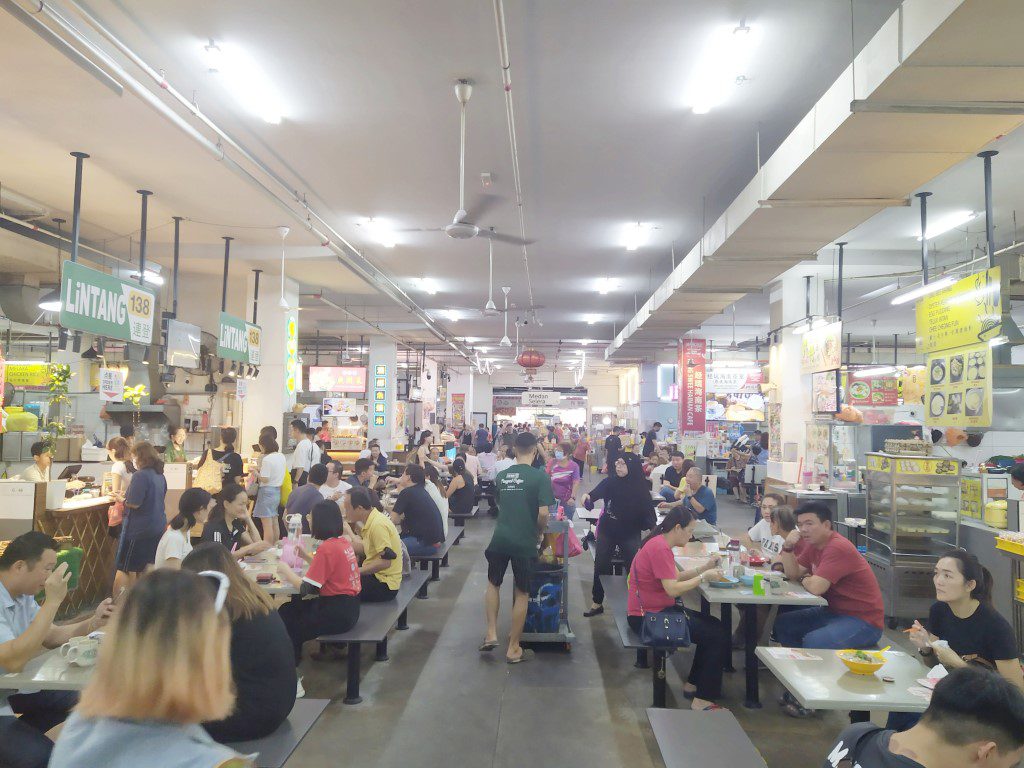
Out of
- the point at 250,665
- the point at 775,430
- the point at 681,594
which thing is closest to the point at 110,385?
the point at 250,665

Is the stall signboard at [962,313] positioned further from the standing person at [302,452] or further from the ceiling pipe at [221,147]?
the standing person at [302,452]

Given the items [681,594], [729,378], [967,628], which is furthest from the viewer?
[729,378]

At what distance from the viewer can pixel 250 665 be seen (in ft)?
9.89

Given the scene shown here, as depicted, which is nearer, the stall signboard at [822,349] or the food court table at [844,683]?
the food court table at [844,683]

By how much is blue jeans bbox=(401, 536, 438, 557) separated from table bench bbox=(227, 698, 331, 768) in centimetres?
409

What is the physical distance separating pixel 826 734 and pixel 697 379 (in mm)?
10978

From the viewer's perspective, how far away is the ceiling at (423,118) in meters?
4.37

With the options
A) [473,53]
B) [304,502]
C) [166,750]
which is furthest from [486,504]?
[166,750]

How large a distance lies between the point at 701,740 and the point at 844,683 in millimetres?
700

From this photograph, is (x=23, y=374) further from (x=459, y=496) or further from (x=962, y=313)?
(x=962, y=313)

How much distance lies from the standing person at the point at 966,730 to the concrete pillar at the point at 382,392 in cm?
1568

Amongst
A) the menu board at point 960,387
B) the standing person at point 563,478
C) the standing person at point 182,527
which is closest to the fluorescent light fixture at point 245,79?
the standing person at point 182,527

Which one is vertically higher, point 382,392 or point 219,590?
point 382,392

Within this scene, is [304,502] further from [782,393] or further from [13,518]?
[782,393]
